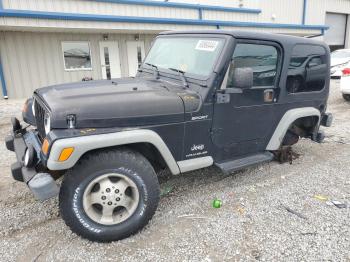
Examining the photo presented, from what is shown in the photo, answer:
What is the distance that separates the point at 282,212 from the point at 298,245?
560mm

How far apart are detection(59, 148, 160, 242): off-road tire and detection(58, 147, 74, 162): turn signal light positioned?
185mm

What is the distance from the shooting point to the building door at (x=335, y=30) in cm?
2366

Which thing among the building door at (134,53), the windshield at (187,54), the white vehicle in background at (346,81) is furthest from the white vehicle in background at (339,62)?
the windshield at (187,54)

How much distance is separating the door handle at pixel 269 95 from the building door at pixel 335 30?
23416 mm

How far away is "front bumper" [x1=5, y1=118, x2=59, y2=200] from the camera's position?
2.44 m

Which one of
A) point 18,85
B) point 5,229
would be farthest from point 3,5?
point 5,229

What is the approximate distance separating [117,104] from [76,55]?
1073cm

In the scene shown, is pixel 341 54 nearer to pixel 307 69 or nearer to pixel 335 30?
pixel 335 30

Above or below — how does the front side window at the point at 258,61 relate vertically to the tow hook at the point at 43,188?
above

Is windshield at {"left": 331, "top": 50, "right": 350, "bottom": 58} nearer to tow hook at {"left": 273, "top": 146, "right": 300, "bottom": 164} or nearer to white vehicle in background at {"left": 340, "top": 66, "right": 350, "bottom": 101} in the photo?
white vehicle in background at {"left": 340, "top": 66, "right": 350, "bottom": 101}

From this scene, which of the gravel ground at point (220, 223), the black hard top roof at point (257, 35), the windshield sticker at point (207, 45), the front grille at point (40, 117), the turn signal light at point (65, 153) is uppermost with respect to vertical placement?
the black hard top roof at point (257, 35)

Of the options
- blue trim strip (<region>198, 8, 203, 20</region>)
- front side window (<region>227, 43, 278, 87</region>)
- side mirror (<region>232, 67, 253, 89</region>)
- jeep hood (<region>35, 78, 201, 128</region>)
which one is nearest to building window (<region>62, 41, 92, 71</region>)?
blue trim strip (<region>198, 8, 203, 20</region>)

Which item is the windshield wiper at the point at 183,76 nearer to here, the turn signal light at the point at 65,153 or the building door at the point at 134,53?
the turn signal light at the point at 65,153

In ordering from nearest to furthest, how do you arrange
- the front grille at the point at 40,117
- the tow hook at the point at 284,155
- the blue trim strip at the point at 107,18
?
the front grille at the point at 40,117, the tow hook at the point at 284,155, the blue trim strip at the point at 107,18
